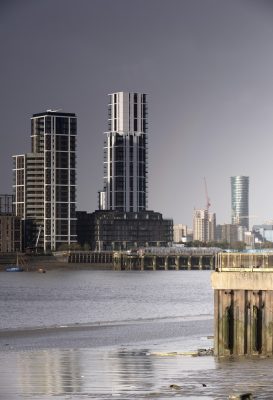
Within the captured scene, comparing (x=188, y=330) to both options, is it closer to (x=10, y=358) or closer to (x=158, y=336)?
(x=158, y=336)

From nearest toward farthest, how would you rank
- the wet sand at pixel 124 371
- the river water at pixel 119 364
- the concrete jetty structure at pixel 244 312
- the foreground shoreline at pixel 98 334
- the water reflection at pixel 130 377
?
the water reflection at pixel 130 377 → the wet sand at pixel 124 371 → the river water at pixel 119 364 → the concrete jetty structure at pixel 244 312 → the foreground shoreline at pixel 98 334

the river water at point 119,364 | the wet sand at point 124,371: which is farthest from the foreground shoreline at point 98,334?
the wet sand at point 124,371

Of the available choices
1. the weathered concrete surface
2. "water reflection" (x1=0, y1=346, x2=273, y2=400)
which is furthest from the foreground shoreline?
the weathered concrete surface

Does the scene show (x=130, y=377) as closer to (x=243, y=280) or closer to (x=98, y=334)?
(x=243, y=280)

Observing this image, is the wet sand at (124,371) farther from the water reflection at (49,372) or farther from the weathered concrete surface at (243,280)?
the weathered concrete surface at (243,280)

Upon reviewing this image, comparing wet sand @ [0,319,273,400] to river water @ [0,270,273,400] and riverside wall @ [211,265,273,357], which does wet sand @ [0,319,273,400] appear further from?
riverside wall @ [211,265,273,357]

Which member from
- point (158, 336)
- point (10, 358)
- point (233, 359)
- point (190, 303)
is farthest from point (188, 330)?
point (190, 303)

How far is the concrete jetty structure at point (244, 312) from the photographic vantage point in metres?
53.0

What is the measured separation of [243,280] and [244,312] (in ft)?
4.40

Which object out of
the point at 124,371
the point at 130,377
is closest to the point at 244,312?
the point at 124,371

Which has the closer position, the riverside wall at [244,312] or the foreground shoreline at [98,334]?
the riverside wall at [244,312]

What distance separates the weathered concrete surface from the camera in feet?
174

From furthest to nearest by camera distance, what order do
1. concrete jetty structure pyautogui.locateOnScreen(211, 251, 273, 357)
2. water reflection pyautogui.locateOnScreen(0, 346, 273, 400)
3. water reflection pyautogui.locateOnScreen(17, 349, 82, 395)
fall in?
concrete jetty structure pyautogui.locateOnScreen(211, 251, 273, 357) < water reflection pyautogui.locateOnScreen(17, 349, 82, 395) < water reflection pyautogui.locateOnScreen(0, 346, 273, 400)

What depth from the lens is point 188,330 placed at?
8550 cm
